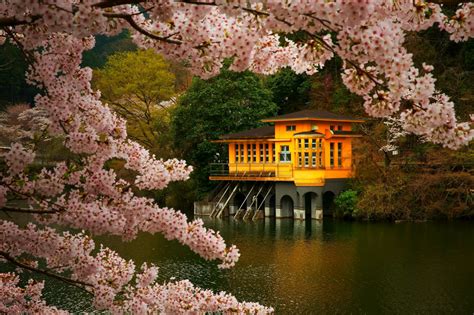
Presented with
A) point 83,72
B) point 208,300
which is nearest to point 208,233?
point 208,300

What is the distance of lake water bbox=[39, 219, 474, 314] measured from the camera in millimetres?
13117

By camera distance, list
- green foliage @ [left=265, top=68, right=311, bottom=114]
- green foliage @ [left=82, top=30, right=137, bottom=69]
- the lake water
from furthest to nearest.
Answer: green foliage @ [left=82, top=30, right=137, bottom=69] → green foliage @ [left=265, top=68, right=311, bottom=114] → the lake water

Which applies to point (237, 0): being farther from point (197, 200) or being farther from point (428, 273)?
point (197, 200)

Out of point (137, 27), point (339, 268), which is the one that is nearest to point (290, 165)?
point (339, 268)

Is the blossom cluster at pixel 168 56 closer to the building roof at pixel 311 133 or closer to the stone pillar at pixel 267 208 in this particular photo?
the building roof at pixel 311 133

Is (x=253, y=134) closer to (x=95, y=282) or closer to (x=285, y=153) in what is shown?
(x=285, y=153)

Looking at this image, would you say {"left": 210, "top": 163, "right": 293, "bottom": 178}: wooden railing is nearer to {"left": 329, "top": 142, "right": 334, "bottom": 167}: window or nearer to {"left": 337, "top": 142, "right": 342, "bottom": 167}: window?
{"left": 329, "top": 142, "right": 334, "bottom": 167}: window

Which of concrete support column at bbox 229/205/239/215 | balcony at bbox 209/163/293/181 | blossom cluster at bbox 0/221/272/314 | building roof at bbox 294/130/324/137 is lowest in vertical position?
blossom cluster at bbox 0/221/272/314

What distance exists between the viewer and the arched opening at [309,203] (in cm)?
2745

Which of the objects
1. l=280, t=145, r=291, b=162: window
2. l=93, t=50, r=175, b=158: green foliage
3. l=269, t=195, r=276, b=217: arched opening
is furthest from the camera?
l=93, t=50, r=175, b=158: green foliage

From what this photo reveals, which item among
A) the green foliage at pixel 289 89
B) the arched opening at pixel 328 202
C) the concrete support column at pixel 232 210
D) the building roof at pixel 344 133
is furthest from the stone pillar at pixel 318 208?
the green foliage at pixel 289 89

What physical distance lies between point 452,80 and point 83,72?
2573 cm

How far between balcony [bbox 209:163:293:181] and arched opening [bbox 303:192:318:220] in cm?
124

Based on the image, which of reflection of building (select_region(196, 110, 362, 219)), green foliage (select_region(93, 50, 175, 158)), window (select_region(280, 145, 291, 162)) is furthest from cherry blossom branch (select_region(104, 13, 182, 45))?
green foliage (select_region(93, 50, 175, 158))
